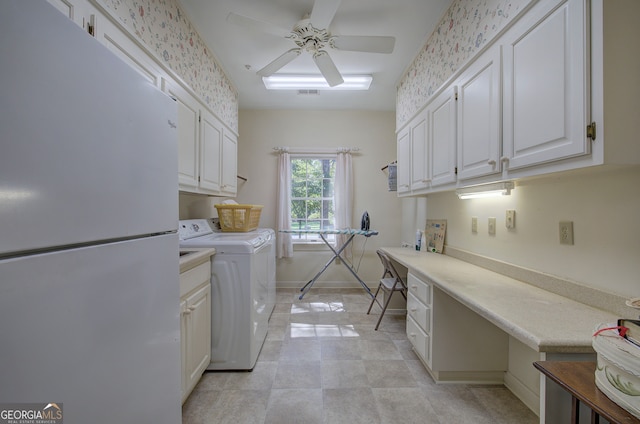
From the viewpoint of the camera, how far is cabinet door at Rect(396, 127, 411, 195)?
255 centimetres

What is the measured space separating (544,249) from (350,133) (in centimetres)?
288

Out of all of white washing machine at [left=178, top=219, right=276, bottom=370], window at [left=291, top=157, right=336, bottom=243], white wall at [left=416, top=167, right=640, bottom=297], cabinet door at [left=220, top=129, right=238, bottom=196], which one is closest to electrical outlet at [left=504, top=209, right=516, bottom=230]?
white wall at [left=416, top=167, right=640, bottom=297]

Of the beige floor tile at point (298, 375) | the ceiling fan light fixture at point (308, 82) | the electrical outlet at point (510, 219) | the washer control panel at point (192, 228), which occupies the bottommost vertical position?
the beige floor tile at point (298, 375)

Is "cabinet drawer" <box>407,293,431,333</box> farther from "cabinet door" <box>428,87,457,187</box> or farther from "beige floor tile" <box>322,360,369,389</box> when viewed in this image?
"cabinet door" <box>428,87,457,187</box>

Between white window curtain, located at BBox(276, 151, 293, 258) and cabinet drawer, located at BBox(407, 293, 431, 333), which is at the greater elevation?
white window curtain, located at BBox(276, 151, 293, 258)

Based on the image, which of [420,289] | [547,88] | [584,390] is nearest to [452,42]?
[547,88]

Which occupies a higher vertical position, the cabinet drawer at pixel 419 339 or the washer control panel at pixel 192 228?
the washer control panel at pixel 192 228

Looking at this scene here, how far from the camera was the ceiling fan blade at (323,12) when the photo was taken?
5.05 feet

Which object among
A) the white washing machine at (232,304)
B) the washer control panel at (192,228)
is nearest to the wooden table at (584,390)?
the white washing machine at (232,304)

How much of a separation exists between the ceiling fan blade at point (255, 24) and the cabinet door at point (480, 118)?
4.16 ft

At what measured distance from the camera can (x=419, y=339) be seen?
1.86 meters

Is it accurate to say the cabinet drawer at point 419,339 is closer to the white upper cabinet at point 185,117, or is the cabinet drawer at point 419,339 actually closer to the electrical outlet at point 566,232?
the electrical outlet at point 566,232

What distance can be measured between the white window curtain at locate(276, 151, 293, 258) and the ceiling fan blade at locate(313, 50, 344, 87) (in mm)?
1497

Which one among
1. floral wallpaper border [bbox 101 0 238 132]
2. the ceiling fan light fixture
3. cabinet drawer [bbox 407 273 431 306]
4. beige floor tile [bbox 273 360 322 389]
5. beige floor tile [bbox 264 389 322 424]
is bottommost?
beige floor tile [bbox 264 389 322 424]
